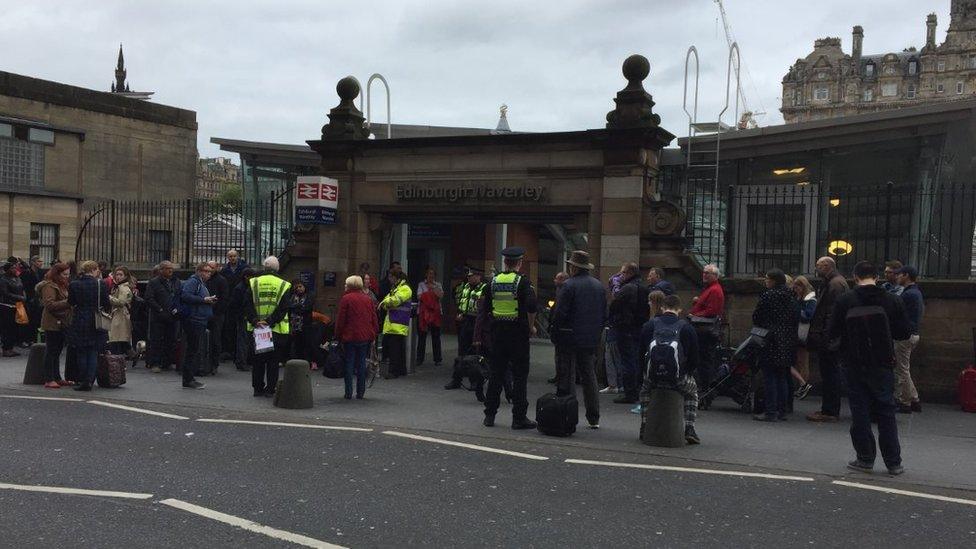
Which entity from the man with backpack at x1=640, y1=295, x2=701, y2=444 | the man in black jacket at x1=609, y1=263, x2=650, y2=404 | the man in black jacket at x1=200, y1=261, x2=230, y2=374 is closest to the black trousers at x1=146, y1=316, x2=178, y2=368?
the man in black jacket at x1=200, y1=261, x2=230, y2=374

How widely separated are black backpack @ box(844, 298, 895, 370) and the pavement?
965 mm

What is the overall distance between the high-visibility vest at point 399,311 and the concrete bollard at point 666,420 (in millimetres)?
5183

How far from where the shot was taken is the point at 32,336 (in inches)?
666

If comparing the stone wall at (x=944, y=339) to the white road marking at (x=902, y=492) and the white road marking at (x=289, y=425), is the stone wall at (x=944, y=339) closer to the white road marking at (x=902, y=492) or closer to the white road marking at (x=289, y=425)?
the white road marking at (x=902, y=492)

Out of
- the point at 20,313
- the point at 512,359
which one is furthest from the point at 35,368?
the point at 512,359

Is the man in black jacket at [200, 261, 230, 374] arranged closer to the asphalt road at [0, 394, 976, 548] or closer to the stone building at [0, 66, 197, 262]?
the asphalt road at [0, 394, 976, 548]

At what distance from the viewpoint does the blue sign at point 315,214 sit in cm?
1505

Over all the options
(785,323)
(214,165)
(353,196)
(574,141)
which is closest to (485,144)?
(574,141)

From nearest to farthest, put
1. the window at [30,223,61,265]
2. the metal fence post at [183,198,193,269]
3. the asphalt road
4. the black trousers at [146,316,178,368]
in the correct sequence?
1. the asphalt road
2. the black trousers at [146,316,178,368]
3. the metal fence post at [183,198,193,269]
4. the window at [30,223,61,265]

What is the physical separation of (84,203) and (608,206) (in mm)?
21466

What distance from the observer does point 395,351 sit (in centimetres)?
1334

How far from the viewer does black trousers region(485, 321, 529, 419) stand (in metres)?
9.05

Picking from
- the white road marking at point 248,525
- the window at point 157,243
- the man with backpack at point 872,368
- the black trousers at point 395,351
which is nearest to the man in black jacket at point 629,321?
the black trousers at point 395,351

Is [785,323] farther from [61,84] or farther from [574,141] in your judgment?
[61,84]
